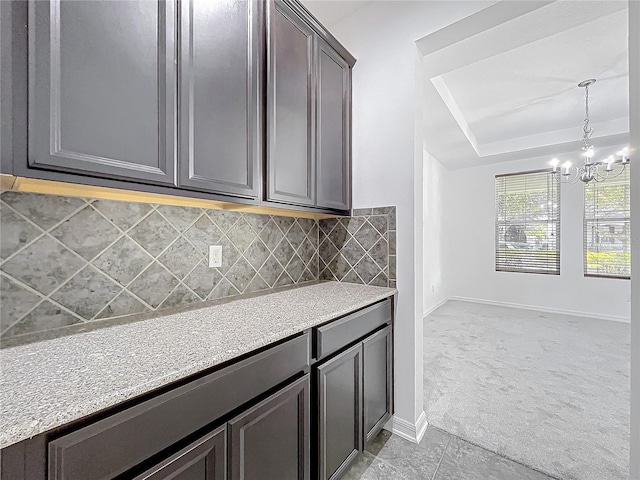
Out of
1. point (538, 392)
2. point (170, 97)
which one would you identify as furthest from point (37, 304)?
point (538, 392)

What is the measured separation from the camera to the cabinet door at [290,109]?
4.49ft

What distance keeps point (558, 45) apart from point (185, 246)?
10.9ft

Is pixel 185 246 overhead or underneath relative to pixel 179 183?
underneath

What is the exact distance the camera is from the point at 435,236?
198 inches

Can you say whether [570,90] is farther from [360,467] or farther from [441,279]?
[360,467]

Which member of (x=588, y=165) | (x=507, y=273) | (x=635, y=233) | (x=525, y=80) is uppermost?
(x=525, y=80)

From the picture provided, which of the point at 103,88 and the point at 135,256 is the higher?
the point at 103,88

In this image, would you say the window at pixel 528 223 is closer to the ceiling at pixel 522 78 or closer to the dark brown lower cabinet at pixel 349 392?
the ceiling at pixel 522 78

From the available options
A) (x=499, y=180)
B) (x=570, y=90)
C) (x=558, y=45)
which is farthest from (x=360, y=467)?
(x=499, y=180)

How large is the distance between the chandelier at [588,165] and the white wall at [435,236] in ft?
5.37

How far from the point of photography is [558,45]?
2.35m

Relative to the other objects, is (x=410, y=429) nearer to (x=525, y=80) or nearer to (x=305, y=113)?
(x=305, y=113)

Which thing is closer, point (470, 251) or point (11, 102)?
point (11, 102)

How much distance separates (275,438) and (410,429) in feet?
3.73
